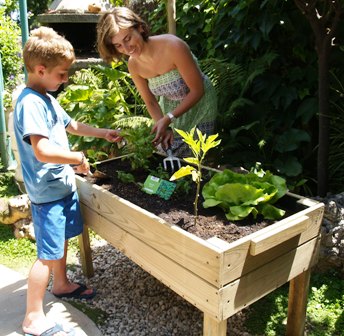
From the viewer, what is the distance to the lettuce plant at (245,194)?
1.93 meters

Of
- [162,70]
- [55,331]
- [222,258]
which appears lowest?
[55,331]

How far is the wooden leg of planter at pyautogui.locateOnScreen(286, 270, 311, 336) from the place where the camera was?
2150 millimetres

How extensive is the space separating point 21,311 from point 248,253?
1639 millimetres

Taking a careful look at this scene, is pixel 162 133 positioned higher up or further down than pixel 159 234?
higher up

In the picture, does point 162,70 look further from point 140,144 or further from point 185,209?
point 185,209

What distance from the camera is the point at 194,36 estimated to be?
15.5 ft

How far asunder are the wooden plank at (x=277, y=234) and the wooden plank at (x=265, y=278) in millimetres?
146

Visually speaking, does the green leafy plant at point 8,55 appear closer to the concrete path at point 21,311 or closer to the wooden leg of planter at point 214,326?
the concrete path at point 21,311

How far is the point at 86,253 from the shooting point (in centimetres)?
293

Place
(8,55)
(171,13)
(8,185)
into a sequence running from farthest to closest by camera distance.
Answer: (8,55) → (8,185) → (171,13)

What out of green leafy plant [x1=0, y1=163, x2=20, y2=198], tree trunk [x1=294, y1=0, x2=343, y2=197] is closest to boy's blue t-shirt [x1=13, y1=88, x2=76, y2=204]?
tree trunk [x1=294, y1=0, x2=343, y2=197]

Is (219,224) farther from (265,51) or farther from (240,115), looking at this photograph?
(265,51)

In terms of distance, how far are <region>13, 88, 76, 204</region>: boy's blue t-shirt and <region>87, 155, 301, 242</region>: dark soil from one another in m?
0.29

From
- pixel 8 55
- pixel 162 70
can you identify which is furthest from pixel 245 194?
pixel 8 55
